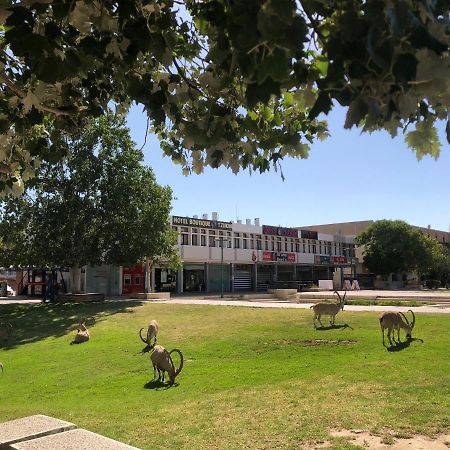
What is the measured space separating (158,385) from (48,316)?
16.8 meters

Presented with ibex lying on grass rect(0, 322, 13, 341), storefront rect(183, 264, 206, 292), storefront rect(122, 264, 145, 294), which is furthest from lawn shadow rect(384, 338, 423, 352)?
storefront rect(183, 264, 206, 292)

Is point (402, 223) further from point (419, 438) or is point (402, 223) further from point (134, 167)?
point (419, 438)

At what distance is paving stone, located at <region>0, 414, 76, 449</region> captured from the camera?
5473 mm

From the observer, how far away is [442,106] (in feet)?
9.09

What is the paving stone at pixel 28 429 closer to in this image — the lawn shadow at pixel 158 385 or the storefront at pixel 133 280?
the lawn shadow at pixel 158 385

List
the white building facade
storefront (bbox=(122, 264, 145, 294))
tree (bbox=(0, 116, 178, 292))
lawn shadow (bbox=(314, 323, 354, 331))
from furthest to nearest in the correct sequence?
the white building facade
storefront (bbox=(122, 264, 145, 294))
tree (bbox=(0, 116, 178, 292))
lawn shadow (bbox=(314, 323, 354, 331))

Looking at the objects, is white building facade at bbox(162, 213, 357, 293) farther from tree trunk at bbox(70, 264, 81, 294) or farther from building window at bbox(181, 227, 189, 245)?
tree trunk at bbox(70, 264, 81, 294)

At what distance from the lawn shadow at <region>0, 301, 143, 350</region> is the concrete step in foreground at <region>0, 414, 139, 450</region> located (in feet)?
49.1

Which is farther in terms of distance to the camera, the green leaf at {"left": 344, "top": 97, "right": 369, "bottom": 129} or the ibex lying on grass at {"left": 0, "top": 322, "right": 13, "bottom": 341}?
the ibex lying on grass at {"left": 0, "top": 322, "right": 13, "bottom": 341}

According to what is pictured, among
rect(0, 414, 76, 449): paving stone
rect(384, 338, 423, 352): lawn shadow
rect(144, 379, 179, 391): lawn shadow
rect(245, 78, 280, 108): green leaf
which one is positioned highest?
rect(245, 78, 280, 108): green leaf

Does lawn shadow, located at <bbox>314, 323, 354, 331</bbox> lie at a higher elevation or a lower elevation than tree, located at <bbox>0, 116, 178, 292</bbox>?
lower

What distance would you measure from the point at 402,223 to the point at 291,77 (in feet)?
222

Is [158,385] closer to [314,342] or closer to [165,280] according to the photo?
[314,342]

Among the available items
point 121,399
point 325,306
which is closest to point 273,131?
point 121,399
